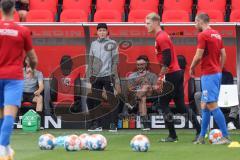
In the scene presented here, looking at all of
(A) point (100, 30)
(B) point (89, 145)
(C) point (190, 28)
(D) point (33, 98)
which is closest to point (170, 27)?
(C) point (190, 28)

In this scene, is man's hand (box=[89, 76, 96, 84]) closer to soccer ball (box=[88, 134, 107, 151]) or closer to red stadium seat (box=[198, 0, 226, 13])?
red stadium seat (box=[198, 0, 226, 13])

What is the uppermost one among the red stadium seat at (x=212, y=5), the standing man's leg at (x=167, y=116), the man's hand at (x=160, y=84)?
the red stadium seat at (x=212, y=5)

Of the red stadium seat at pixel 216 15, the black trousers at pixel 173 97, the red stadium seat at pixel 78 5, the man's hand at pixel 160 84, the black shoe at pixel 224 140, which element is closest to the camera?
the black shoe at pixel 224 140

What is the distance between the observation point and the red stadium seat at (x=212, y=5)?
18922 millimetres

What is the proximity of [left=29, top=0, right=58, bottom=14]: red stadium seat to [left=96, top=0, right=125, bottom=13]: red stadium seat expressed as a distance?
3.77 ft

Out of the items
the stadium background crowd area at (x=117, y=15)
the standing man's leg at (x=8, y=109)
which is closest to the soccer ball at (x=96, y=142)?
the standing man's leg at (x=8, y=109)

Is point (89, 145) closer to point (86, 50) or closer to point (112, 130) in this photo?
point (112, 130)

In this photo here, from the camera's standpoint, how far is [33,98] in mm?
17188

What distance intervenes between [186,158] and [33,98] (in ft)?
24.1

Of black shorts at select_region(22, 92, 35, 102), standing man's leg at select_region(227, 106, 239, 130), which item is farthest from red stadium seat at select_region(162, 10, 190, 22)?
black shorts at select_region(22, 92, 35, 102)

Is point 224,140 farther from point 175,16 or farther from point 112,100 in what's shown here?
point 175,16

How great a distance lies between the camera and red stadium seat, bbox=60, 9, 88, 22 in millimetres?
A: 18703

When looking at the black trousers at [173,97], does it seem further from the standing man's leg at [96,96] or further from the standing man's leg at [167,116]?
the standing man's leg at [96,96]

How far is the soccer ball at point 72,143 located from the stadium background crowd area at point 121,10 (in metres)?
7.00
